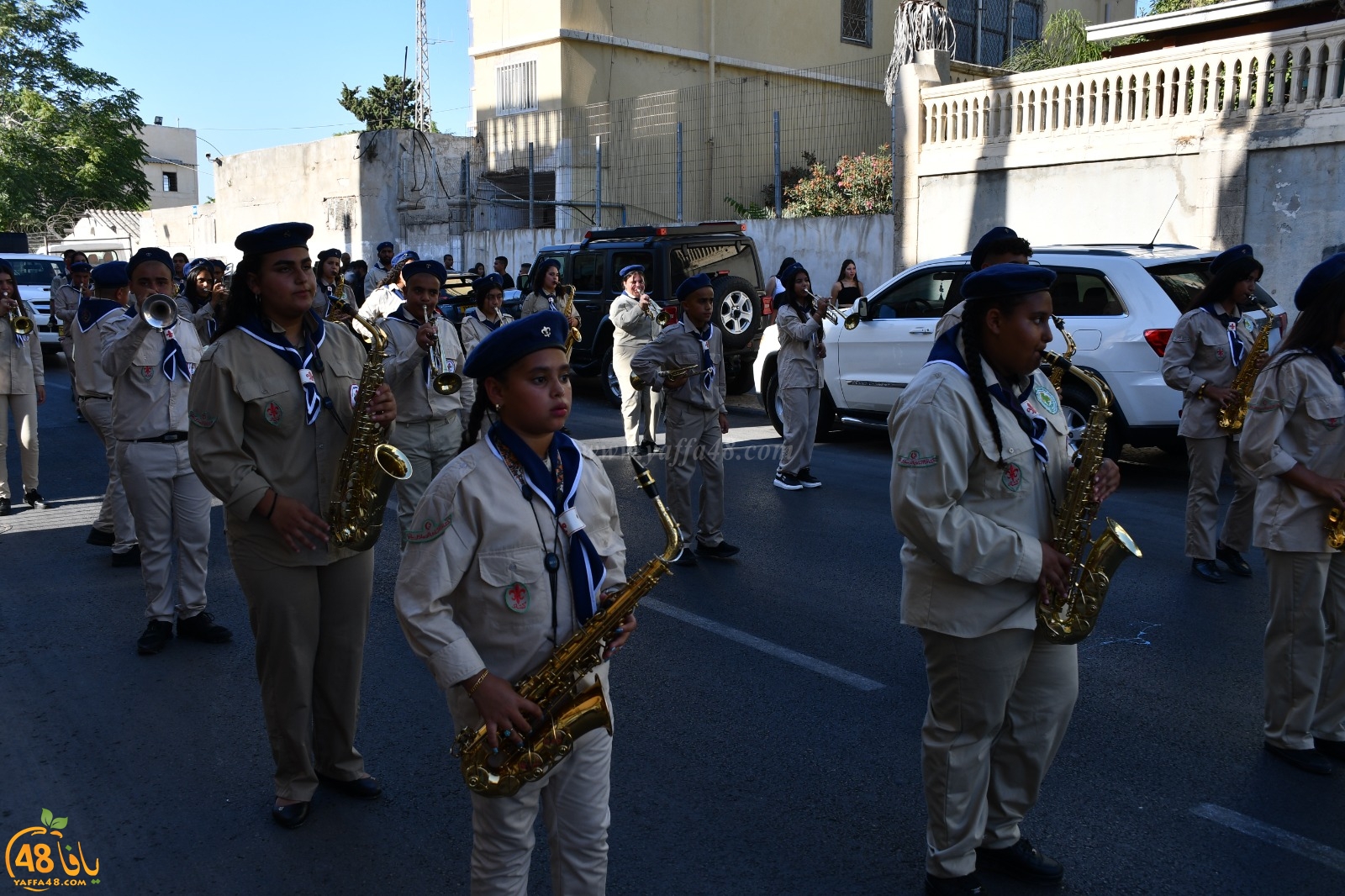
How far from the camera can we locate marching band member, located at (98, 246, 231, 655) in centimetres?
609

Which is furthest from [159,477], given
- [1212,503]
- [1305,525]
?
[1212,503]

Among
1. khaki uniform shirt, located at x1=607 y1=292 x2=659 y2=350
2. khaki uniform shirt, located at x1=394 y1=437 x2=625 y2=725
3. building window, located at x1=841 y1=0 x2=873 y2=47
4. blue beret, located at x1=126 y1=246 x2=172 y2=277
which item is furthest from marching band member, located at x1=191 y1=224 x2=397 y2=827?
building window, located at x1=841 y1=0 x2=873 y2=47

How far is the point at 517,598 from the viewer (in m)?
2.89

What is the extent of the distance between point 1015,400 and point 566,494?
54.9 inches

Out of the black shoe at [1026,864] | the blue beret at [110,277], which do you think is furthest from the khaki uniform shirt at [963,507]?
the blue beret at [110,277]

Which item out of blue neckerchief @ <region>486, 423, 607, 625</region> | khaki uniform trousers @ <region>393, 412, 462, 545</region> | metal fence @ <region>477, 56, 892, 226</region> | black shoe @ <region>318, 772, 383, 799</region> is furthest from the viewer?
metal fence @ <region>477, 56, 892, 226</region>

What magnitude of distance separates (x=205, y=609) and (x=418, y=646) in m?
4.12

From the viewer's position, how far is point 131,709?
5.22m

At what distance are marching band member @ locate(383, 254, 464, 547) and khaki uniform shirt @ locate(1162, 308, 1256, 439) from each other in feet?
14.8

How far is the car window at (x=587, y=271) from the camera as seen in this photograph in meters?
16.4

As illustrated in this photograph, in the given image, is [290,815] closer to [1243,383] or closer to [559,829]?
[559,829]

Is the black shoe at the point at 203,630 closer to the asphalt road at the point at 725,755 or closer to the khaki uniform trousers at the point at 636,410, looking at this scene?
A: the asphalt road at the point at 725,755

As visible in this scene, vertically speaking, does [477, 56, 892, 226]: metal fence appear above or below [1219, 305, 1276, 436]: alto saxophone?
above

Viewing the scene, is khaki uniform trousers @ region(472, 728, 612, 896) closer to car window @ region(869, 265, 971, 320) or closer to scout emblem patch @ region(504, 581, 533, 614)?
scout emblem patch @ region(504, 581, 533, 614)
